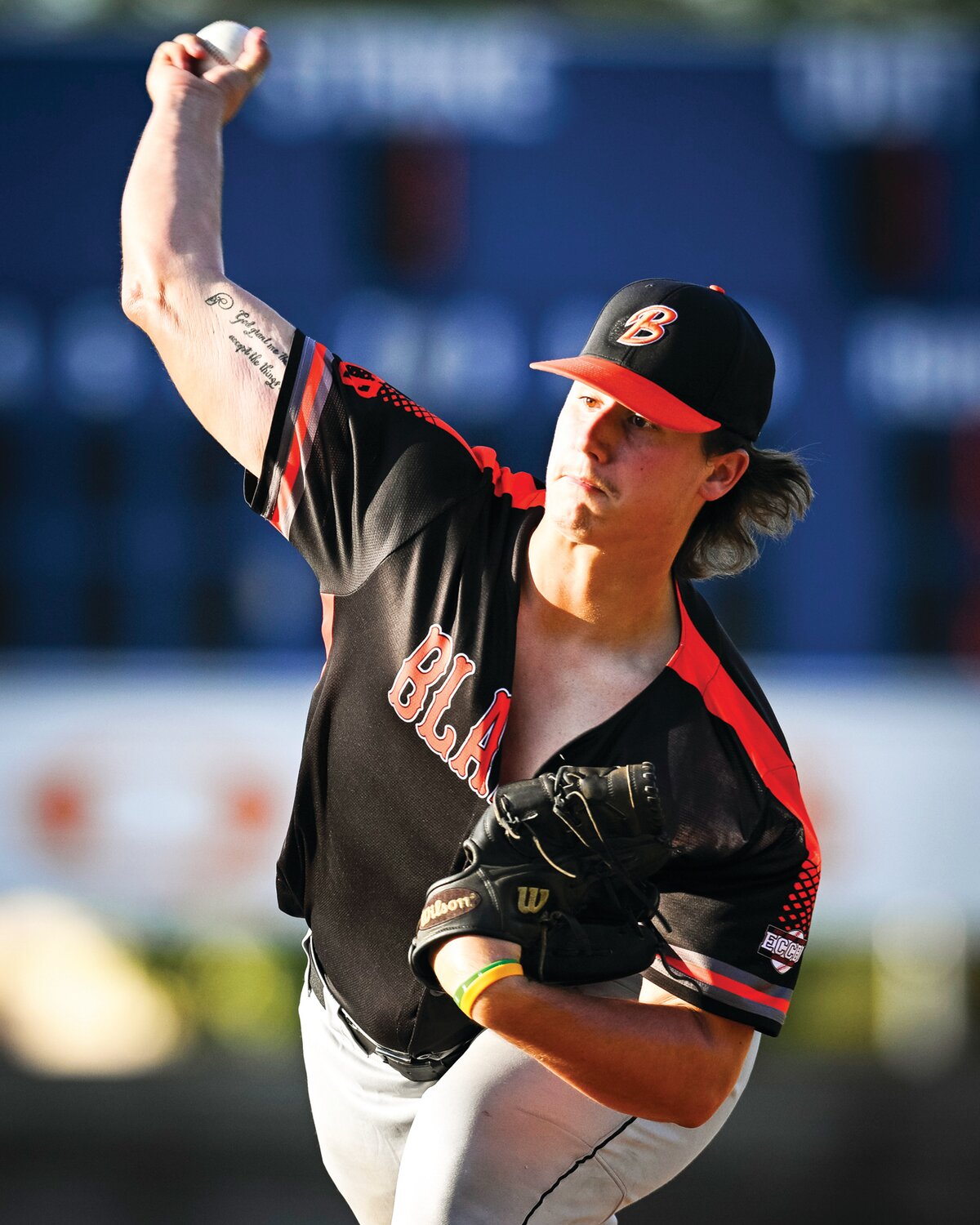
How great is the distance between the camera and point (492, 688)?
255cm

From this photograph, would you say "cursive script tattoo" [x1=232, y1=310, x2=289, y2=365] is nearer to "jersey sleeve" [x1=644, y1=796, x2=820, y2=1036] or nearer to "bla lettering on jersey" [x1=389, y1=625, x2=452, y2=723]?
"bla lettering on jersey" [x1=389, y1=625, x2=452, y2=723]

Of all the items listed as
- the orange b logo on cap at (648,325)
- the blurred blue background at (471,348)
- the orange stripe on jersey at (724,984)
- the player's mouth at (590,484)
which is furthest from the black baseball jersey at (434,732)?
the blurred blue background at (471,348)

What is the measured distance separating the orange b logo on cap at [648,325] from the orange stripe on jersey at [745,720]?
1.47 ft

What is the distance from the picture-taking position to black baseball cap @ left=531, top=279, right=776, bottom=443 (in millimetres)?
2520

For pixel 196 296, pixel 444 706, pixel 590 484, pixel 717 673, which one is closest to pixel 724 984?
pixel 717 673

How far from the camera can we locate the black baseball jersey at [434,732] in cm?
249

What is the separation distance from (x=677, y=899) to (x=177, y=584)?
4.99 m

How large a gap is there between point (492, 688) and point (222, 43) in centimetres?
125

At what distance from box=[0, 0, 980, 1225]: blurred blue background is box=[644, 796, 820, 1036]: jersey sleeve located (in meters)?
4.61

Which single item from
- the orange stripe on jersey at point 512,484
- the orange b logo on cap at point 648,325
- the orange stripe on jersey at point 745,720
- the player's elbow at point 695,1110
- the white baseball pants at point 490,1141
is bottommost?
the white baseball pants at point 490,1141

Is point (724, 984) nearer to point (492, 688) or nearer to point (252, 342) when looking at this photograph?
point (492, 688)

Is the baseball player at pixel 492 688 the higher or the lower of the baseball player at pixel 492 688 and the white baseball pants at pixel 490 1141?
the higher

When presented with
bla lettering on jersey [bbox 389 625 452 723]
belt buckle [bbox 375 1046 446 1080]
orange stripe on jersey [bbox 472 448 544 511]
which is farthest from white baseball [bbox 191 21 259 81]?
belt buckle [bbox 375 1046 446 1080]

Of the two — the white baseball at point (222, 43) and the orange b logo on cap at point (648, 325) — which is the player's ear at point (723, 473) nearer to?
the orange b logo on cap at point (648, 325)
